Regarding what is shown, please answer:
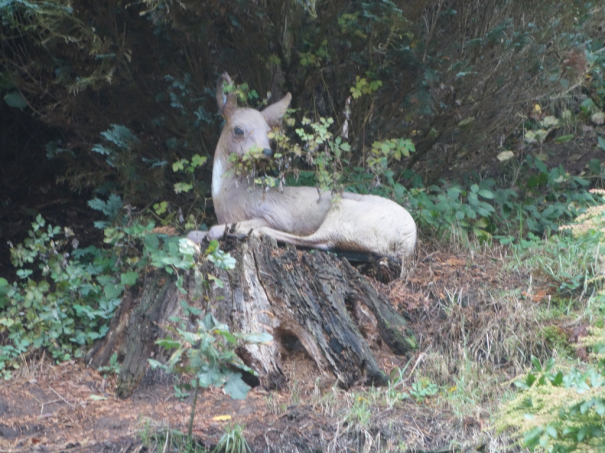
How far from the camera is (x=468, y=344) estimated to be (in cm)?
507

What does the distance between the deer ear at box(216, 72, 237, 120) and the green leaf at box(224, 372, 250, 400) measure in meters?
2.97

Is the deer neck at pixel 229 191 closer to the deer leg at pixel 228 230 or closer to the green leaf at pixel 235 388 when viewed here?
the deer leg at pixel 228 230

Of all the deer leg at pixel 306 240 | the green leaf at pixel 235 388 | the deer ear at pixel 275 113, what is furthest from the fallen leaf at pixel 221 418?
the deer ear at pixel 275 113

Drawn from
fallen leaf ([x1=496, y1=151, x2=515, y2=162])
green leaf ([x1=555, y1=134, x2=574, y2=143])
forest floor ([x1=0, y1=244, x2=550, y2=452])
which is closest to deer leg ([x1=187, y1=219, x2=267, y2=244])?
forest floor ([x1=0, y1=244, x2=550, y2=452])

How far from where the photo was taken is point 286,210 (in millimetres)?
5840

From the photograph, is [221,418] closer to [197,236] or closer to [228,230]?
[228,230]

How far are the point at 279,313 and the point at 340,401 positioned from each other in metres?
0.89

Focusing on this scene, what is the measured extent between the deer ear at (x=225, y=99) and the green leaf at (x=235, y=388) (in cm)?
297

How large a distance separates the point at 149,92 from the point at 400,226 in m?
3.10

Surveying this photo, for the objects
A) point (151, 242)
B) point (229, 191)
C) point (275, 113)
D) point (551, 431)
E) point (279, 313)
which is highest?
point (275, 113)

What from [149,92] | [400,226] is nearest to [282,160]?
[400,226]

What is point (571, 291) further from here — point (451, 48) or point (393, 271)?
point (451, 48)

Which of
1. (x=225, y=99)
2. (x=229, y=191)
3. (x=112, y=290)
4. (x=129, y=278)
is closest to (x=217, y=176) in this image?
(x=229, y=191)

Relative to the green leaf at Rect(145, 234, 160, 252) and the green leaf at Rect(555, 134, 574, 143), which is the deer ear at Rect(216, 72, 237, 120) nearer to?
the green leaf at Rect(145, 234, 160, 252)
